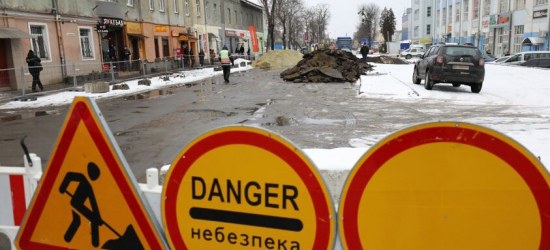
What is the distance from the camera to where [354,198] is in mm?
2023

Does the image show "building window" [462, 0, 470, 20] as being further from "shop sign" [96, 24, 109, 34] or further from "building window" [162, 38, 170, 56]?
"shop sign" [96, 24, 109, 34]

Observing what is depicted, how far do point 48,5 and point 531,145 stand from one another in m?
22.5

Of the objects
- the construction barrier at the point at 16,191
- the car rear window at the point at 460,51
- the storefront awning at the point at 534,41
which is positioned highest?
the storefront awning at the point at 534,41

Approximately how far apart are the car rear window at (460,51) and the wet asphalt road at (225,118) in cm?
320

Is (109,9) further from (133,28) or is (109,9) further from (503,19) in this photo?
(503,19)

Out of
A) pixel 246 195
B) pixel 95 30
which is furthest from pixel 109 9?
pixel 246 195

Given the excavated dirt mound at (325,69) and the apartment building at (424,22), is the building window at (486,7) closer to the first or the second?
the apartment building at (424,22)

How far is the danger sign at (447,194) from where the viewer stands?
1812 millimetres

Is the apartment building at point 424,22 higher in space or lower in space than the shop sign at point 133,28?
higher

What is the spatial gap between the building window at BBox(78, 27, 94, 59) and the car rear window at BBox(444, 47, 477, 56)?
19.8 m

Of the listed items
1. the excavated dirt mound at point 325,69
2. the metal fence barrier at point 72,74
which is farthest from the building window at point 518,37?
the metal fence barrier at point 72,74

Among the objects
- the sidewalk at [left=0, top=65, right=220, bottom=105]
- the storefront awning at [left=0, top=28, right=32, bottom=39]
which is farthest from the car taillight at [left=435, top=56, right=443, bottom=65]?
the storefront awning at [left=0, top=28, right=32, bottom=39]

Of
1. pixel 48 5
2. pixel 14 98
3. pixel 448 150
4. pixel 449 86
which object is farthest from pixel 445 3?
pixel 448 150

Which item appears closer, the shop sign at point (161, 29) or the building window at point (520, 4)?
the shop sign at point (161, 29)
